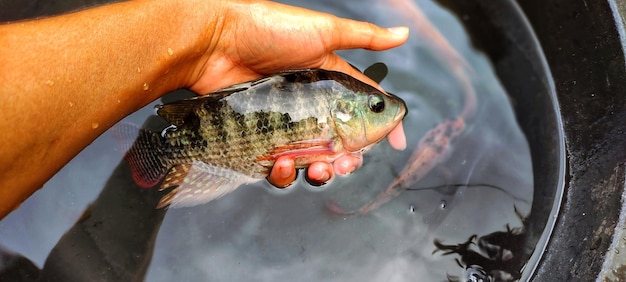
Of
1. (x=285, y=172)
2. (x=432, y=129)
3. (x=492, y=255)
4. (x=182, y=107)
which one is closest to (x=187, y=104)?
(x=182, y=107)

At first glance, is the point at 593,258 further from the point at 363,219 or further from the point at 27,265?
the point at 27,265

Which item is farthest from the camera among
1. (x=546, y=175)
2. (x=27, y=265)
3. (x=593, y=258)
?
(x=546, y=175)

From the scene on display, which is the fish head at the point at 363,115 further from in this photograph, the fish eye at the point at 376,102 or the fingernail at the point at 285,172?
the fingernail at the point at 285,172

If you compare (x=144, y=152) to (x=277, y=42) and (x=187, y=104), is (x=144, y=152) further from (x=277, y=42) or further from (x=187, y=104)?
(x=277, y=42)

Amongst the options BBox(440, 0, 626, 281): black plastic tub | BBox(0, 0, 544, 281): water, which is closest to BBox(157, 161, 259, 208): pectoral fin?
BBox(0, 0, 544, 281): water

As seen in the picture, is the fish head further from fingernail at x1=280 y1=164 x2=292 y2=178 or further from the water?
the water

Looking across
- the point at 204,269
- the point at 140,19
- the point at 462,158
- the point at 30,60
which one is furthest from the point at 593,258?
the point at 30,60
